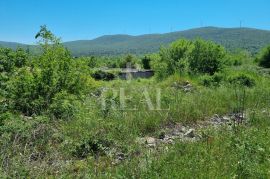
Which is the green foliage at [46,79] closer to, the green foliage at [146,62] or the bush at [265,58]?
the bush at [265,58]

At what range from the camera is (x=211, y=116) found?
339 inches

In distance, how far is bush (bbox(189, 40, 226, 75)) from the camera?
23.5 metres

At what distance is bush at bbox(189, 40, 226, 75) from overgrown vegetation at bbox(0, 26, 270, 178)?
11933 millimetres

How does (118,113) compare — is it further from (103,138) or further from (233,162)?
(233,162)

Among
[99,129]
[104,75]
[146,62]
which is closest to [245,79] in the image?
[99,129]

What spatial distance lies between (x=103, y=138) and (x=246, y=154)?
7.46ft

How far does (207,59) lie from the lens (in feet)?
77.0

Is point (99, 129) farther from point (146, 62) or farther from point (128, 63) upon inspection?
point (128, 63)

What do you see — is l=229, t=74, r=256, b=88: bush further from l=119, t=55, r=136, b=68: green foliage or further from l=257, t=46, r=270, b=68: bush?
l=119, t=55, r=136, b=68: green foliage

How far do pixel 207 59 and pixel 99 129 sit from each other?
18087mm

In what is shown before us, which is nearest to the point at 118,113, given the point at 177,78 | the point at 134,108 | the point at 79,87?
the point at 134,108

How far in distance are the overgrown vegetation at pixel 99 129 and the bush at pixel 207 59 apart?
11.9 metres

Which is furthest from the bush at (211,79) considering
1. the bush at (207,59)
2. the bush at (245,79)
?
the bush at (207,59)

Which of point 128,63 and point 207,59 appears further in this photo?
point 128,63
